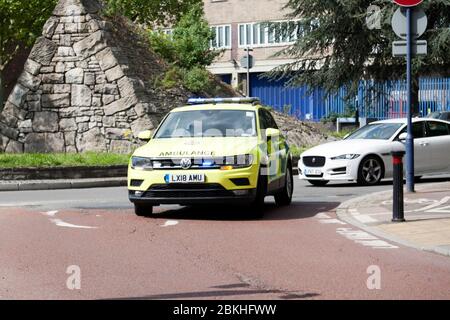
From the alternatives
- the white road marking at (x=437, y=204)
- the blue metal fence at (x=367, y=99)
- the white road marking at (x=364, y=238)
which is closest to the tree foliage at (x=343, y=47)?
the blue metal fence at (x=367, y=99)

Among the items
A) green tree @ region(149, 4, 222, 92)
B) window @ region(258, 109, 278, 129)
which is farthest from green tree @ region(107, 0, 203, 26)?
window @ region(258, 109, 278, 129)

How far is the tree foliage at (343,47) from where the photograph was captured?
33062 millimetres

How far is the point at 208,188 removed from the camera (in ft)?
45.4

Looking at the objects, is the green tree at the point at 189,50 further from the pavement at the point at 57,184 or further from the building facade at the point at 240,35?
the building facade at the point at 240,35

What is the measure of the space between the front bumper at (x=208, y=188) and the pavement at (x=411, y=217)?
4.85 feet

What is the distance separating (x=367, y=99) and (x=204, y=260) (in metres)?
26.6

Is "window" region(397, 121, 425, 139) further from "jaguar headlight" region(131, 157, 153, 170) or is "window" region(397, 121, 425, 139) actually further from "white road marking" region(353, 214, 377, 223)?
"jaguar headlight" region(131, 157, 153, 170)

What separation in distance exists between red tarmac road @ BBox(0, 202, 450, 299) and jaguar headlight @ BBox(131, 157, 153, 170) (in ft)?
2.39

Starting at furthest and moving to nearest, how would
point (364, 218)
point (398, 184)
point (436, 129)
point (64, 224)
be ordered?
point (436, 129), point (364, 218), point (64, 224), point (398, 184)

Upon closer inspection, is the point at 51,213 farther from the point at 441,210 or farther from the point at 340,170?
the point at 340,170

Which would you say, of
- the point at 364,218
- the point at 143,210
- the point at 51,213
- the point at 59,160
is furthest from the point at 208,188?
the point at 59,160

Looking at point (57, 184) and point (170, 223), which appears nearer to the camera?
point (170, 223)

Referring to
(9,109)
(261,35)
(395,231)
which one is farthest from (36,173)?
(261,35)

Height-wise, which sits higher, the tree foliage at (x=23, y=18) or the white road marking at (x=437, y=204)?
the tree foliage at (x=23, y=18)
